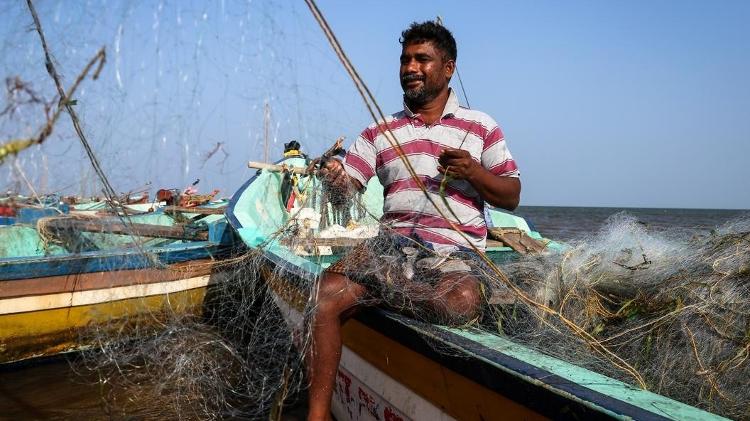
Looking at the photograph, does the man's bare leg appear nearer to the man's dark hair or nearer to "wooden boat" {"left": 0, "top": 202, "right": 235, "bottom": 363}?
the man's dark hair

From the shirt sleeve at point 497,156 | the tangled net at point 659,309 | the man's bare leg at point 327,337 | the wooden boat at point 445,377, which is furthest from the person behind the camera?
the shirt sleeve at point 497,156

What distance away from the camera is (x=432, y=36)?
2951 millimetres

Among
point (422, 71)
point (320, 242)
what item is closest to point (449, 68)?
point (422, 71)

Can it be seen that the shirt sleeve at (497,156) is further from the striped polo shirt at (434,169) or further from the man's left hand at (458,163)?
the man's left hand at (458,163)

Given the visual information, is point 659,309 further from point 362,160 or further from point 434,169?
point 362,160

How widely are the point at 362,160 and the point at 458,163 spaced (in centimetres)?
85

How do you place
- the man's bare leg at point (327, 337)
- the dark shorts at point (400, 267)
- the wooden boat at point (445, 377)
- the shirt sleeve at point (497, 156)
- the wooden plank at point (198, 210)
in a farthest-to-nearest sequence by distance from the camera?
the wooden plank at point (198, 210), the shirt sleeve at point (497, 156), the dark shorts at point (400, 267), the man's bare leg at point (327, 337), the wooden boat at point (445, 377)

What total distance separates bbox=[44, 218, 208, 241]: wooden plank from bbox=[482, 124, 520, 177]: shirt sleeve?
2.19m

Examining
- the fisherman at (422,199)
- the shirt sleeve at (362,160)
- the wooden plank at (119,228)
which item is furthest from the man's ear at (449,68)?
the wooden plank at (119,228)

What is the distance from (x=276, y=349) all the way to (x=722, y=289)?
2523 millimetres

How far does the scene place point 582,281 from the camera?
113 inches

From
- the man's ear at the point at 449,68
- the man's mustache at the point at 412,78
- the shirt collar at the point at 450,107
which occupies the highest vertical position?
the man's ear at the point at 449,68

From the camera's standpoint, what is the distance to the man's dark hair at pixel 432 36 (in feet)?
9.69

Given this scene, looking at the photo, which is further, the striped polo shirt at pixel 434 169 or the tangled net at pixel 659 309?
the striped polo shirt at pixel 434 169
